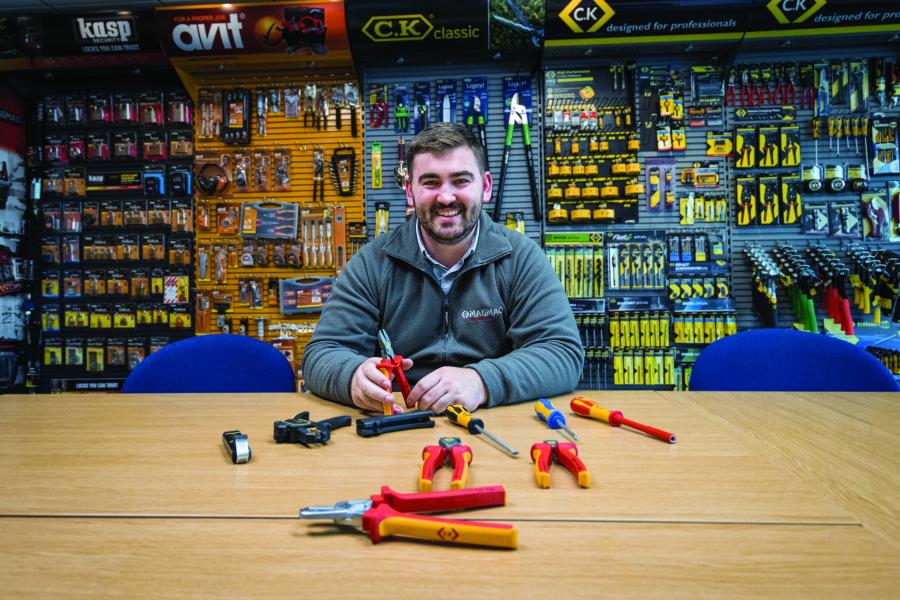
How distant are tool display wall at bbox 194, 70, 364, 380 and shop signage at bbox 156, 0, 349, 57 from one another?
1.08 ft

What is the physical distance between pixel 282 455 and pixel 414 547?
0.48 m

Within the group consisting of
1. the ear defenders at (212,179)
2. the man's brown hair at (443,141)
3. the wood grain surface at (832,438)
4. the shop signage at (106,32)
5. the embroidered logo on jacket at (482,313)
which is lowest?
the wood grain surface at (832,438)

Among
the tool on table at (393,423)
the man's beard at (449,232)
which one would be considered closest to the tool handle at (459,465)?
the tool on table at (393,423)

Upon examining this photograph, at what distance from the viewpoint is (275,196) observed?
3.78 m

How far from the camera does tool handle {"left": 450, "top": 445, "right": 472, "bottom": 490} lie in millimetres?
812

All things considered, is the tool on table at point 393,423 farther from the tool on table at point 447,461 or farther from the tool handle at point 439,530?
the tool handle at point 439,530

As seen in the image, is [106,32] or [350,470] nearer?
[350,470]

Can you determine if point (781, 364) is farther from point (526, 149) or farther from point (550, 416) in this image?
point (526, 149)

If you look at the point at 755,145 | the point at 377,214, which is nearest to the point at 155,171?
the point at 377,214

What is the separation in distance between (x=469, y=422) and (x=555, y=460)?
0.79ft

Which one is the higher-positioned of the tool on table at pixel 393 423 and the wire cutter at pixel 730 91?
the wire cutter at pixel 730 91

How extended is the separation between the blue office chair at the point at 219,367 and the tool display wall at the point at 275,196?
1848 mm

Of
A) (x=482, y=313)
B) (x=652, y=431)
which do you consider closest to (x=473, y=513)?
(x=652, y=431)

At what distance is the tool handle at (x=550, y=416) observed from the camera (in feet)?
3.80
